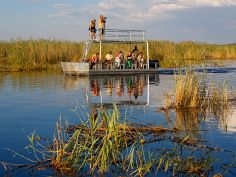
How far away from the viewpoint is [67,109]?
48.3ft

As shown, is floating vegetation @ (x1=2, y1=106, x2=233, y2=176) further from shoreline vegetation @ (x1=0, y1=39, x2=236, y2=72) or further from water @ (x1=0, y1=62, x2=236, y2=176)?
shoreline vegetation @ (x1=0, y1=39, x2=236, y2=72)

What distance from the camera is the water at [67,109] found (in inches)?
404

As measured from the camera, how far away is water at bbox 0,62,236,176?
33.6 ft

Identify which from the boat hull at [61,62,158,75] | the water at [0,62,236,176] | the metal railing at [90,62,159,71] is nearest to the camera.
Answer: the water at [0,62,236,176]

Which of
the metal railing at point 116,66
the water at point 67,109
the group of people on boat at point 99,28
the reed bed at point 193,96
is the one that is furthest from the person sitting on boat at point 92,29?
the reed bed at point 193,96

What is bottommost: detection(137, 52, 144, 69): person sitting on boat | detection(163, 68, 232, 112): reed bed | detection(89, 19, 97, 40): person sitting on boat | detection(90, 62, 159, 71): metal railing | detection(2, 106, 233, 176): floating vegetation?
detection(2, 106, 233, 176): floating vegetation

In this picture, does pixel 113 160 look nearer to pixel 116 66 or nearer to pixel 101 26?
pixel 101 26

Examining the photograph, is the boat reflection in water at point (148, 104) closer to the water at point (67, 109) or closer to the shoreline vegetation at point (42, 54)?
the water at point (67, 109)

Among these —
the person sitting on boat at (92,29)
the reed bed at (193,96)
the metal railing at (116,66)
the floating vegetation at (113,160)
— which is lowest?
the floating vegetation at (113,160)

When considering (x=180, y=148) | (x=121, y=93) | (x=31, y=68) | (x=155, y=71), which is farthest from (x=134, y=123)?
(x=31, y=68)

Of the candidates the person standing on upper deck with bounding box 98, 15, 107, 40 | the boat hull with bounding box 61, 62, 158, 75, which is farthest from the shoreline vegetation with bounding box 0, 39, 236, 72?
the person standing on upper deck with bounding box 98, 15, 107, 40

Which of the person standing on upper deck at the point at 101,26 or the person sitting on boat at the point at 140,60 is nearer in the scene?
the person standing on upper deck at the point at 101,26

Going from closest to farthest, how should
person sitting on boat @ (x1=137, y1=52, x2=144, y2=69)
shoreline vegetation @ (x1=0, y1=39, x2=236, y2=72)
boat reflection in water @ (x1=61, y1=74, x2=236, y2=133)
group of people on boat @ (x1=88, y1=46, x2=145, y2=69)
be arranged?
boat reflection in water @ (x1=61, y1=74, x2=236, y2=133) < group of people on boat @ (x1=88, y1=46, x2=145, y2=69) < person sitting on boat @ (x1=137, y1=52, x2=144, y2=69) < shoreline vegetation @ (x1=0, y1=39, x2=236, y2=72)

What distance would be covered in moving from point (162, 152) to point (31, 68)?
27.7 m
